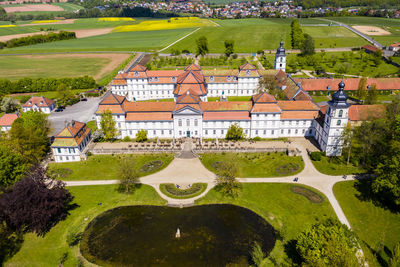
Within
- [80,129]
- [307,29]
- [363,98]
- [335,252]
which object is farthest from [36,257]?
[307,29]

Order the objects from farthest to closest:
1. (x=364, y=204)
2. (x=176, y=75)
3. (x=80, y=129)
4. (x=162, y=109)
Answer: (x=176, y=75)
(x=162, y=109)
(x=80, y=129)
(x=364, y=204)

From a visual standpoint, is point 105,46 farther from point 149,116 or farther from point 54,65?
point 149,116

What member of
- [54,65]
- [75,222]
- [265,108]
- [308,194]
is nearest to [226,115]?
[265,108]

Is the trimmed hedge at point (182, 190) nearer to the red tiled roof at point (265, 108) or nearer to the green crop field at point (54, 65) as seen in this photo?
the red tiled roof at point (265, 108)

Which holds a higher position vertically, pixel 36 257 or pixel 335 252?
pixel 335 252

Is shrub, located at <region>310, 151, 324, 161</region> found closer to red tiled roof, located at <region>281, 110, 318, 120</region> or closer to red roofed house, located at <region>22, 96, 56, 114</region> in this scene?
red tiled roof, located at <region>281, 110, 318, 120</region>

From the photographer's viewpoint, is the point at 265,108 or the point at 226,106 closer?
the point at 265,108

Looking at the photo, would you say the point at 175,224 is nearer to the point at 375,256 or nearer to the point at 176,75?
the point at 375,256
